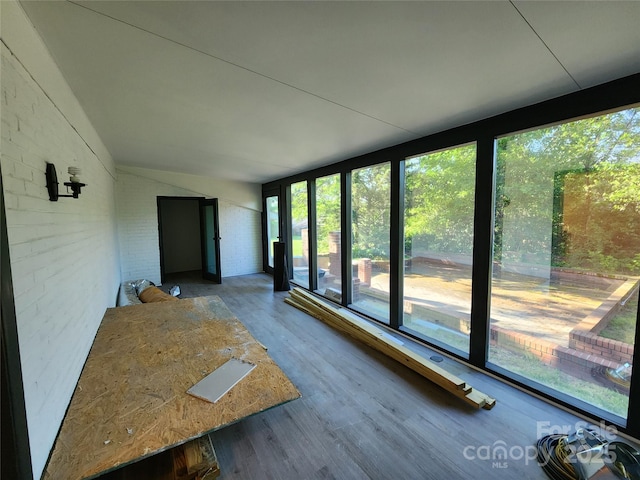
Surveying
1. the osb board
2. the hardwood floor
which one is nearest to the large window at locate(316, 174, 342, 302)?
the hardwood floor

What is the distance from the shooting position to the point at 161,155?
4.21m

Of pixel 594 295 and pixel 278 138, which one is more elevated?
pixel 278 138

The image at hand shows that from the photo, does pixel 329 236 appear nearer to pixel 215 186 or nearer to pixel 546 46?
pixel 215 186

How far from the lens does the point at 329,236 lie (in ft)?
15.4

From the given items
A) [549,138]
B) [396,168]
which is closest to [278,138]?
[396,168]

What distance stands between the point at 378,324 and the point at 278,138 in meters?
2.82

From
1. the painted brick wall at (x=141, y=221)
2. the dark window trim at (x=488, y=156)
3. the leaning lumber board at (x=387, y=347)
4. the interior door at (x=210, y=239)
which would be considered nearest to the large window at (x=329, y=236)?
the leaning lumber board at (x=387, y=347)

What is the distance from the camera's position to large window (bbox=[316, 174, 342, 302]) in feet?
14.5

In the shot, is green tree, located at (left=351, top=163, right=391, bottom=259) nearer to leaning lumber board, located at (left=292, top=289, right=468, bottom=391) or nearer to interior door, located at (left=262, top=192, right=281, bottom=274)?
leaning lumber board, located at (left=292, top=289, right=468, bottom=391)

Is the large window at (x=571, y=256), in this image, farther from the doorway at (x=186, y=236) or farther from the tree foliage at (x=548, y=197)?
the doorway at (x=186, y=236)

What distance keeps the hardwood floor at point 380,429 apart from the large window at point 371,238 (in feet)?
3.81

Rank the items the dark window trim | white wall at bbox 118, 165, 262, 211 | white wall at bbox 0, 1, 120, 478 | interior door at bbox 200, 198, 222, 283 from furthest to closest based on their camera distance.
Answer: interior door at bbox 200, 198, 222, 283, white wall at bbox 118, 165, 262, 211, the dark window trim, white wall at bbox 0, 1, 120, 478

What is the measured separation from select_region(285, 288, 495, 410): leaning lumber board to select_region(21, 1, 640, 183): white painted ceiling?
2297 millimetres

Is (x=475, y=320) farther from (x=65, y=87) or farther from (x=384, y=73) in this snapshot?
(x=65, y=87)
